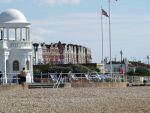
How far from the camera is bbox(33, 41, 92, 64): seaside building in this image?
146850 mm

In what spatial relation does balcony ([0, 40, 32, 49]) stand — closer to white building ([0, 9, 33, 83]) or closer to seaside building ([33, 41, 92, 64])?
white building ([0, 9, 33, 83])

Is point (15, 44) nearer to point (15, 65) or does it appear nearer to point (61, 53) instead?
point (15, 65)

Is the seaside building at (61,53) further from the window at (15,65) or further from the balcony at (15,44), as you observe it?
the window at (15,65)

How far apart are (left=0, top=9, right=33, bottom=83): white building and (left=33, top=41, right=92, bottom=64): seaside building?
5869 cm

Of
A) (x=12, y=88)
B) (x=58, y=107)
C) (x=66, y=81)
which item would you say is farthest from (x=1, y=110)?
(x=66, y=81)

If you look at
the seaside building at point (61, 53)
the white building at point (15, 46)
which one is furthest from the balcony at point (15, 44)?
the seaside building at point (61, 53)

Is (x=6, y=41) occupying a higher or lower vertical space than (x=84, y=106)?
higher

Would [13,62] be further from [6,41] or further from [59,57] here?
[59,57]

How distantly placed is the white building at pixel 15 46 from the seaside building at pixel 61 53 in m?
58.7

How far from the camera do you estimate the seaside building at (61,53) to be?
146850 mm

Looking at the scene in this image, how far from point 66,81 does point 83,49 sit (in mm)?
133279

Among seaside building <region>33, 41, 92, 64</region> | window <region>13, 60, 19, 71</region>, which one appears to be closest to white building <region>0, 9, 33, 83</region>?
window <region>13, 60, 19, 71</region>

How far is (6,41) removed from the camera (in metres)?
73.0

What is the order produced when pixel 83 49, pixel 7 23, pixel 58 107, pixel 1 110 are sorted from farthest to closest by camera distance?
pixel 83 49 → pixel 7 23 → pixel 58 107 → pixel 1 110
